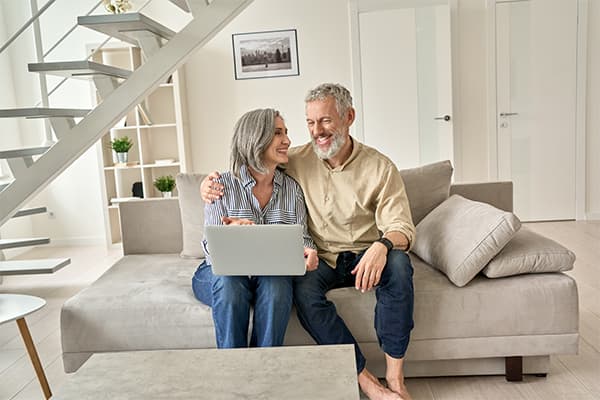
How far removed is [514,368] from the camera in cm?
221

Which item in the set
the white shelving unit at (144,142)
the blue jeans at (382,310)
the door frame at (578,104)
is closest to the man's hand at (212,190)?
the blue jeans at (382,310)

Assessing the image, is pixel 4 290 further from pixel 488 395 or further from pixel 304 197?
pixel 488 395

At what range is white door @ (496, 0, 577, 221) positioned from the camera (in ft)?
16.6

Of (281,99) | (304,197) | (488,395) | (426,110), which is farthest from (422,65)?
(488,395)

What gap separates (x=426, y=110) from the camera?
5.21m

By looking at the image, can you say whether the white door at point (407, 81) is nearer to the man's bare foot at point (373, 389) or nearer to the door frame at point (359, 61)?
the door frame at point (359, 61)

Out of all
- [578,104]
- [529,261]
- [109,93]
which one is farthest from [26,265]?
[578,104]

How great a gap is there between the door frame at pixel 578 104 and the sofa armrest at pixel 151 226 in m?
3.27

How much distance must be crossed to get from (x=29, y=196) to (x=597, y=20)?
4.55 metres

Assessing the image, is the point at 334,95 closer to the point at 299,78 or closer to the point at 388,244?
the point at 388,244

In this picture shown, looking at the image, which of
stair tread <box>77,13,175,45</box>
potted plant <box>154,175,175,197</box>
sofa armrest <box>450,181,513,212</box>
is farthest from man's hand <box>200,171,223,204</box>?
potted plant <box>154,175,175,197</box>

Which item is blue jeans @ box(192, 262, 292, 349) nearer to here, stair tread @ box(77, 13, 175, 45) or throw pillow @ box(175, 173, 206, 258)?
throw pillow @ box(175, 173, 206, 258)

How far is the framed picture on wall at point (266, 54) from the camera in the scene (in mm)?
5305

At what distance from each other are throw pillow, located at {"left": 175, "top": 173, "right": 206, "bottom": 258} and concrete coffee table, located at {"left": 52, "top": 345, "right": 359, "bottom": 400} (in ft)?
3.62
